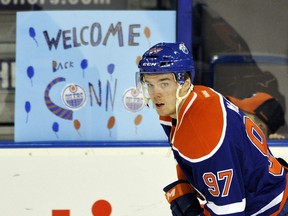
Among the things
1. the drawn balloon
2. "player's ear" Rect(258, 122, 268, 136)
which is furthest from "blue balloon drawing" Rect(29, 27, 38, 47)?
"player's ear" Rect(258, 122, 268, 136)

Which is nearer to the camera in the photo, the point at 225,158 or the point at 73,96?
the point at 225,158

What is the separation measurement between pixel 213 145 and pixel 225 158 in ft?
0.23

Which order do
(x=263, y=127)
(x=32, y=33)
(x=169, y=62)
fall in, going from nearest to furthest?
(x=169, y=62), (x=32, y=33), (x=263, y=127)

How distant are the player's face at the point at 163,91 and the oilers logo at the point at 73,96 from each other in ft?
5.22

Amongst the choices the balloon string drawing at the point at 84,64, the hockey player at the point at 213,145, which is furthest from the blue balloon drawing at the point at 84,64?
the hockey player at the point at 213,145

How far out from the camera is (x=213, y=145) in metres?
2.90

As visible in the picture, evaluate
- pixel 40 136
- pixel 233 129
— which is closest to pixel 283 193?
pixel 233 129

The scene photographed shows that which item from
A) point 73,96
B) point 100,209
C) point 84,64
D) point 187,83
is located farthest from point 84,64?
point 187,83

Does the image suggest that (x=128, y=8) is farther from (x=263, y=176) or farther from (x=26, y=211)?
(x=263, y=176)

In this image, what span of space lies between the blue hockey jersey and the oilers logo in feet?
5.20

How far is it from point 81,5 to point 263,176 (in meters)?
1.97

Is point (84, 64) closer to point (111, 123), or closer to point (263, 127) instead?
point (111, 123)

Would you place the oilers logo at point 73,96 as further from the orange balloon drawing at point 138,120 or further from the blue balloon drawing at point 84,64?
the orange balloon drawing at point 138,120

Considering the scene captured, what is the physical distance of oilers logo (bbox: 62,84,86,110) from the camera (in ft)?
15.3
